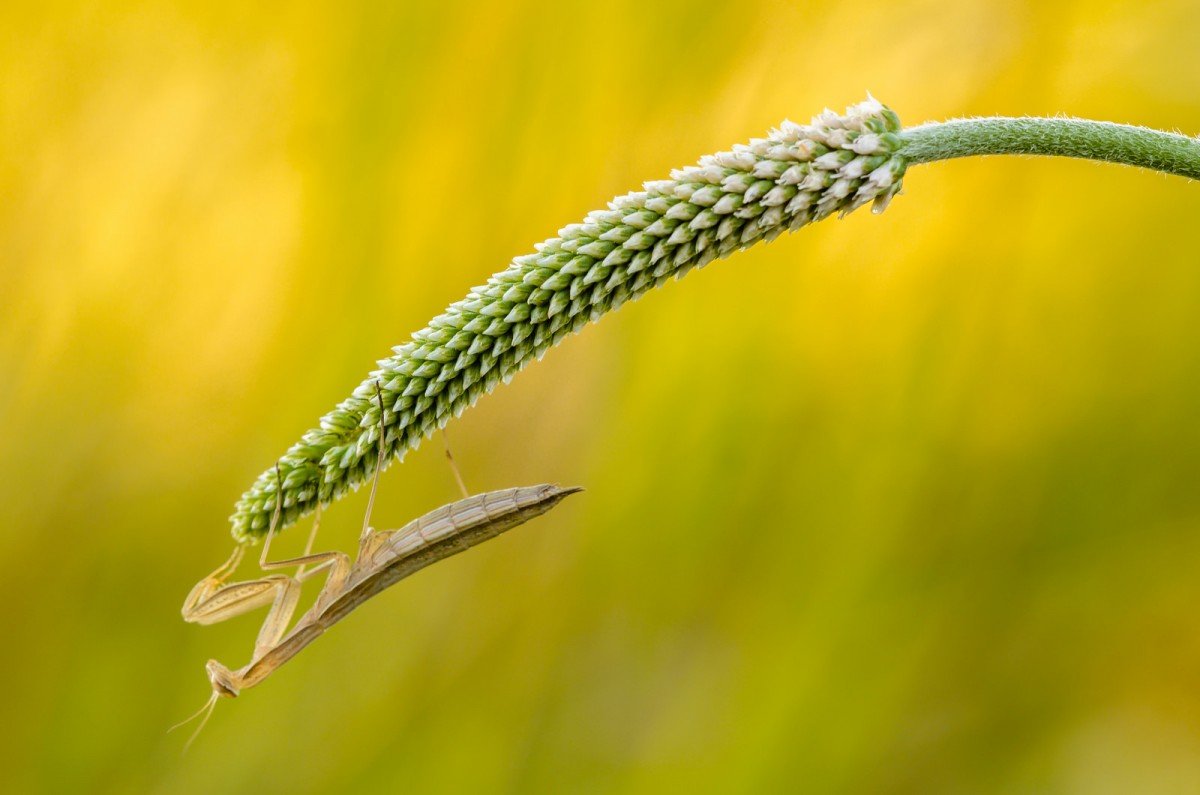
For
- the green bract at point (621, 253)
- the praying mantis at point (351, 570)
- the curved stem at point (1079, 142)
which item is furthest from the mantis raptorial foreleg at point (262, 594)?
the curved stem at point (1079, 142)

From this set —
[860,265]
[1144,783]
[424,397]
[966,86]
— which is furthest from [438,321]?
[1144,783]

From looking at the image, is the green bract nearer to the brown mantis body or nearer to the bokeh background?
the brown mantis body

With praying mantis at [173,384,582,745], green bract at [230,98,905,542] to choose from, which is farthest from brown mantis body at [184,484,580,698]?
green bract at [230,98,905,542]

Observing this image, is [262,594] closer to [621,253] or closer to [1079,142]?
[621,253]

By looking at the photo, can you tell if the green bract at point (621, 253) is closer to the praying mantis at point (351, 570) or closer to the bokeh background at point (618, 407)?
the praying mantis at point (351, 570)

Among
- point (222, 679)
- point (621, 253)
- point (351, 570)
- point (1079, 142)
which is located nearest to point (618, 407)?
point (351, 570)

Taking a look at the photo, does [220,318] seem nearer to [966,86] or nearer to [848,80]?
[848,80]

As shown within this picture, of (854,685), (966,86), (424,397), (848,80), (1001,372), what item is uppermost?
(848,80)
